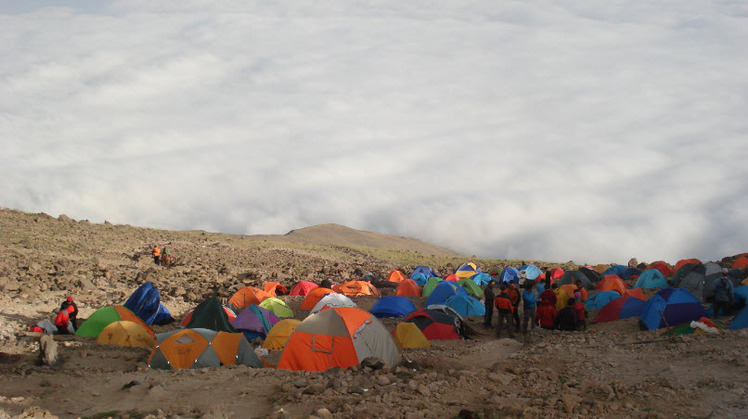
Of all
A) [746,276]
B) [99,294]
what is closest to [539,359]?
[746,276]

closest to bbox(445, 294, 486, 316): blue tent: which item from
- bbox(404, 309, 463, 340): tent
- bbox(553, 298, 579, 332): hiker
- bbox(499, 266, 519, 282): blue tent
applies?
bbox(404, 309, 463, 340): tent

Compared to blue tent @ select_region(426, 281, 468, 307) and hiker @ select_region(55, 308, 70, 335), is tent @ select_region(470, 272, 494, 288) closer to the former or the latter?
blue tent @ select_region(426, 281, 468, 307)

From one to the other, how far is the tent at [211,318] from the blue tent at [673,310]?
12468 millimetres

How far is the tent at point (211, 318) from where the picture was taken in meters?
17.0

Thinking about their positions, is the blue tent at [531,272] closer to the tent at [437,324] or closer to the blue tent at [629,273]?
the blue tent at [629,273]

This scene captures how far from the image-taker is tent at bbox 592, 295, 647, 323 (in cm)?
1861

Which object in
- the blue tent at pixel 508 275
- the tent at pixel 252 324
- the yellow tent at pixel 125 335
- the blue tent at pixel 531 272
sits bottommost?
the blue tent at pixel 531 272

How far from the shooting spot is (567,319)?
16.4 meters

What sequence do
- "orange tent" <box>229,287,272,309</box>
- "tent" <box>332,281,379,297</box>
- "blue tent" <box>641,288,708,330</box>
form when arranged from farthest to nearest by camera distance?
"tent" <box>332,281,379,297</box>, "orange tent" <box>229,287,272,309</box>, "blue tent" <box>641,288,708,330</box>

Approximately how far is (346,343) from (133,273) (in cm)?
1935

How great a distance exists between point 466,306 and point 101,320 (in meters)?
12.9

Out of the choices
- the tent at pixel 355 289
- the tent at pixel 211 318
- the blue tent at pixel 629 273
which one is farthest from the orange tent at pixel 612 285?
the tent at pixel 211 318

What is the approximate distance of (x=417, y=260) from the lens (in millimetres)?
56562

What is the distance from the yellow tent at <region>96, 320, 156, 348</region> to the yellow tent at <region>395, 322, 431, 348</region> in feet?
22.7
